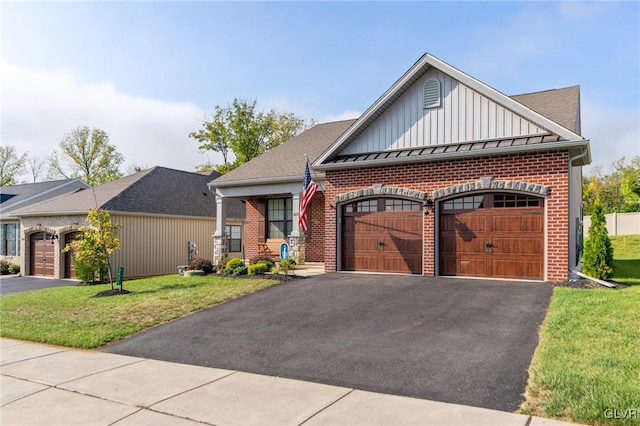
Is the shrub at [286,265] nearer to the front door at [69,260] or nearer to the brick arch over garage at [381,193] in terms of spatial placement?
the brick arch over garage at [381,193]

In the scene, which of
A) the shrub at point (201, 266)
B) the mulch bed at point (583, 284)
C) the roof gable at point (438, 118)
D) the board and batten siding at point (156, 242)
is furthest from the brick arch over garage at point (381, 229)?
the board and batten siding at point (156, 242)

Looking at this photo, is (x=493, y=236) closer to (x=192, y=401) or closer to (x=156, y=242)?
(x=192, y=401)

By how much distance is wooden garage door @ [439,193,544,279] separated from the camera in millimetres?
12164

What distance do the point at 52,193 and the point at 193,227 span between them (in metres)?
14.5

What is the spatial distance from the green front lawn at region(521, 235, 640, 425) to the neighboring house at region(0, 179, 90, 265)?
87.9 feet

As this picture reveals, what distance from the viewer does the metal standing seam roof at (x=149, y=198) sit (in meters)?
22.1

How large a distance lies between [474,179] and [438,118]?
2306 millimetres

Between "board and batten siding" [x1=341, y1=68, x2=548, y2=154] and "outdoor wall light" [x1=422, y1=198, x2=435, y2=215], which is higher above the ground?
"board and batten siding" [x1=341, y1=68, x2=548, y2=154]

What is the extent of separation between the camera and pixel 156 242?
2308cm

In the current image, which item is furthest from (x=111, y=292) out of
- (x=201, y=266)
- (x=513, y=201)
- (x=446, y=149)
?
(x=513, y=201)

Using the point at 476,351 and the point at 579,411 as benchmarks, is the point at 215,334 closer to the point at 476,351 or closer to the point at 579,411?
the point at 476,351

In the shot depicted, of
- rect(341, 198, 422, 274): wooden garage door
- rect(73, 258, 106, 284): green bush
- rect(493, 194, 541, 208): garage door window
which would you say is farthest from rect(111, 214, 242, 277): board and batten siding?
rect(493, 194, 541, 208): garage door window

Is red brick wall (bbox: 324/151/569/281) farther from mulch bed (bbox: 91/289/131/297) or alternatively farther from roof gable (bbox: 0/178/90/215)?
roof gable (bbox: 0/178/90/215)

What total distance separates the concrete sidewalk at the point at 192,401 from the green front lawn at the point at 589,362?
0.47 metres
